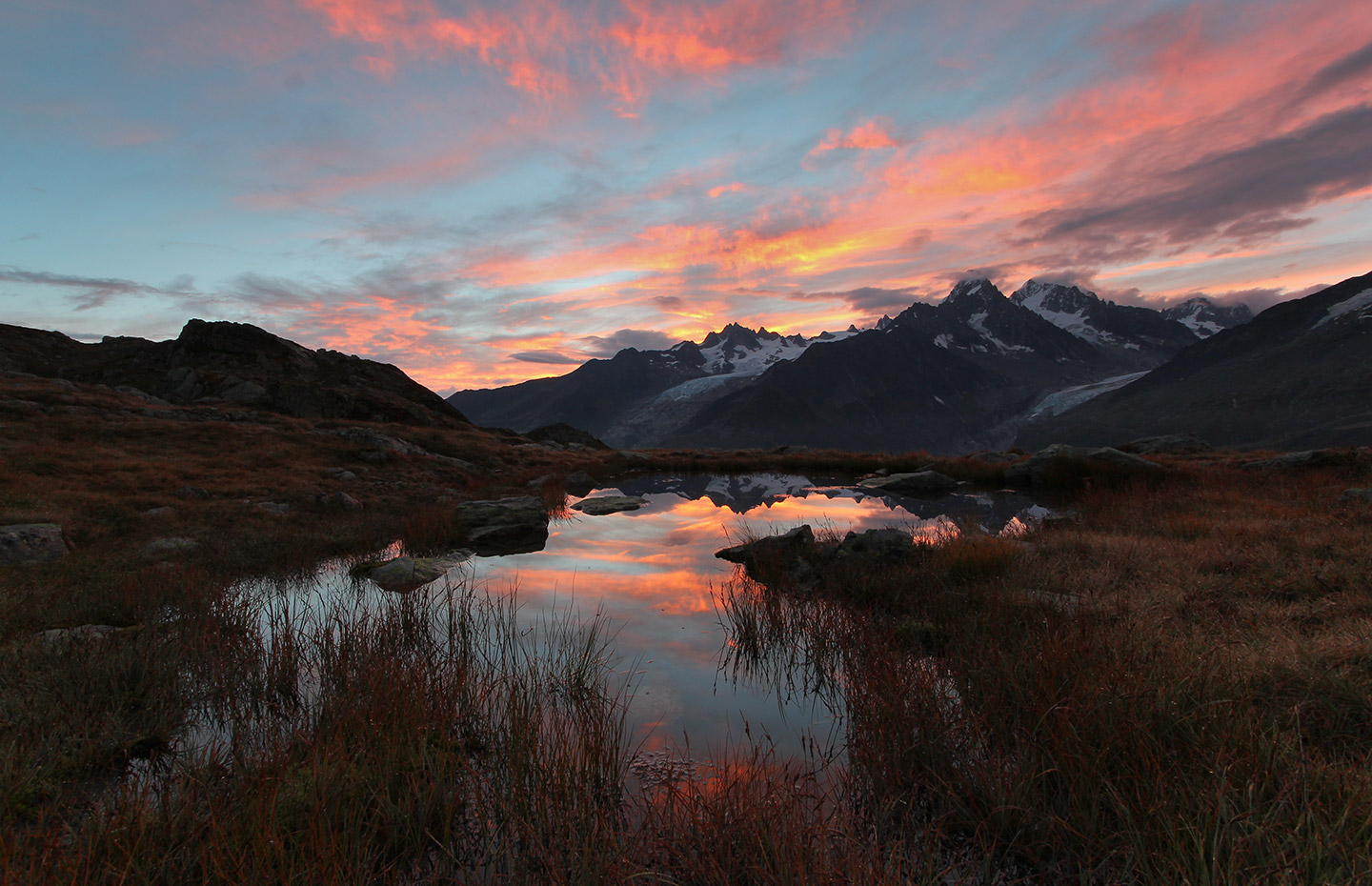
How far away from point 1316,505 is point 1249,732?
17.6 metres

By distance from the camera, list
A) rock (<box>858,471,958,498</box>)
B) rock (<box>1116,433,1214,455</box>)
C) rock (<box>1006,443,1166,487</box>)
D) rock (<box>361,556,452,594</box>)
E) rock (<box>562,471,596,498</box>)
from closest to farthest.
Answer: rock (<box>361,556,452,594</box>) < rock (<box>1006,443,1166,487</box>) < rock (<box>858,471,958,498</box>) < rock (<box>562,471,596,498</box>) < rock (<box>1116,433,1214,455</box>)

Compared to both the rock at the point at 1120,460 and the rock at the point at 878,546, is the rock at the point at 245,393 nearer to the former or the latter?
the rock at the point at 878,546

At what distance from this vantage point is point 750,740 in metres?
6.36

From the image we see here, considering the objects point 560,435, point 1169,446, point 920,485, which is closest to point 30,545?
point 920,485

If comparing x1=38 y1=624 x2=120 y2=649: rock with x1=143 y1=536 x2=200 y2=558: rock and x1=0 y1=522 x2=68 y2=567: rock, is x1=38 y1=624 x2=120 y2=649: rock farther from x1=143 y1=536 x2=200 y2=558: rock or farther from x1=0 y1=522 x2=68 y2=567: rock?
x1=143 y1=536 x2=200 y2=558: rock

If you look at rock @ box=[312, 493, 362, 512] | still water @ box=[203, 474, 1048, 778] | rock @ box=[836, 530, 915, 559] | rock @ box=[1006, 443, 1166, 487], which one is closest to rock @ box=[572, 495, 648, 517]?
still water @ box=[203, 474, 1048, 778]

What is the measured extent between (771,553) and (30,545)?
16.0 meters

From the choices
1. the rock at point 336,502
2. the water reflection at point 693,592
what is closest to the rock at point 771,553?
the water reflection at point 693,592

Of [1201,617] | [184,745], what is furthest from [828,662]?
[184,745]

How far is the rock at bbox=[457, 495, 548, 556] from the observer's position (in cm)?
1845

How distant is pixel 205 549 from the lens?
45.2 feet

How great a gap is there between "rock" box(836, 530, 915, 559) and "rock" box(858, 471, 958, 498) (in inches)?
788

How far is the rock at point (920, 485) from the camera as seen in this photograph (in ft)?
110

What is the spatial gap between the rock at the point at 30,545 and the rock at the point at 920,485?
33.2m
